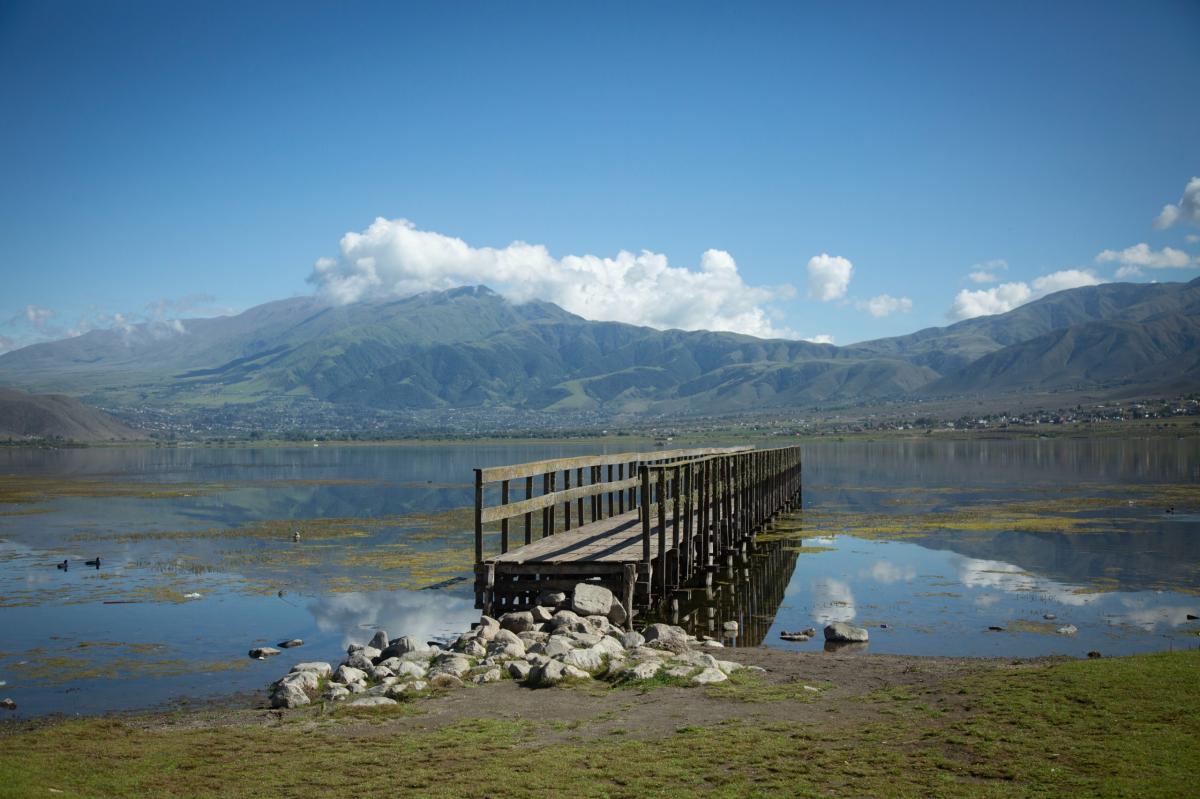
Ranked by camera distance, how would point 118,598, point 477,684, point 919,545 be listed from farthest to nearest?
1. point 919,545
2. point 118,598
3. point 477,684

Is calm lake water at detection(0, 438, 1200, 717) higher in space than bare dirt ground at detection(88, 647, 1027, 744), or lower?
lower

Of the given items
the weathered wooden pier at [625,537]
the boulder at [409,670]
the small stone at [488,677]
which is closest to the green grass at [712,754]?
the boulder at [409,670]

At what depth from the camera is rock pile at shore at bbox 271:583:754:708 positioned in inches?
546

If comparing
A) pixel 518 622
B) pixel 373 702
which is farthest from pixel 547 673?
pixel 518 622

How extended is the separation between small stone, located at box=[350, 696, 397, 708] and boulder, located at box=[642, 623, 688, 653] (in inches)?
189

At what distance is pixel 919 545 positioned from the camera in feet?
112

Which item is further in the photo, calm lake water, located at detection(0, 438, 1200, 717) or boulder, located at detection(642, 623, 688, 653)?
calm lake water, located at detection(0, 438, 1200, 717)

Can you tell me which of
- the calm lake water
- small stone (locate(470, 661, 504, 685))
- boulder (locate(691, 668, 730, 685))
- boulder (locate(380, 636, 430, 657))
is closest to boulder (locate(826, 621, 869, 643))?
the calm lake water

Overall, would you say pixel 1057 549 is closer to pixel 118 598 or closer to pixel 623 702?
pixel 623 702

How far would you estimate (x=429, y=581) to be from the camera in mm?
27312

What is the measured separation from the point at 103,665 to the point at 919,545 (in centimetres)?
2607

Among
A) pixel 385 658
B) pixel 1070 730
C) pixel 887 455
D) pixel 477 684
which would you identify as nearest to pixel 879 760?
pixel 1070 730

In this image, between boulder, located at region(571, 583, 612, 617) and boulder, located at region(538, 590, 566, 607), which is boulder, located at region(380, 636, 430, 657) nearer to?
boulder, located at region(571, 583, 612, 617)

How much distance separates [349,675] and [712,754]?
6.81 meters
